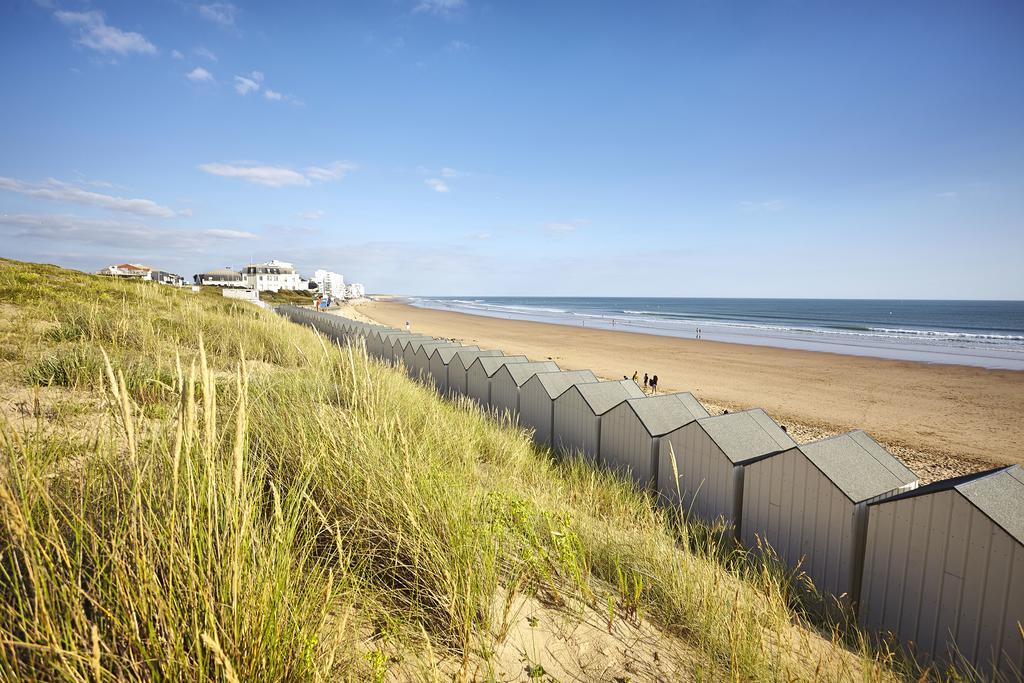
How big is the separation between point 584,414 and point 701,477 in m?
2.36

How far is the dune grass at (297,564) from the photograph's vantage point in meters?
1.86

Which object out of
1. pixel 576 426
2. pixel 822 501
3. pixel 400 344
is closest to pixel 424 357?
pixel 400 344

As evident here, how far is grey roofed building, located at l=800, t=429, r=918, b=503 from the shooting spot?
5090 millimetres

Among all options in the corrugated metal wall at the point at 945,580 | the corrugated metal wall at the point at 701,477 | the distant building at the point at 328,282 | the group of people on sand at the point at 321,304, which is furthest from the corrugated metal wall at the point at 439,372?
the distant building at the point at 328,282

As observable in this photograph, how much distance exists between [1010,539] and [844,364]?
28107 mm

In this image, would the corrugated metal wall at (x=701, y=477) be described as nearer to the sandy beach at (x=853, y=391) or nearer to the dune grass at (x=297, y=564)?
the dune grass at (x=297, y=564)

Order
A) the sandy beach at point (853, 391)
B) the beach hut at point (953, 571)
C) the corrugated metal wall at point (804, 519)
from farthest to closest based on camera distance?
the sandy beach at point (853, 391), the corrugated metal wall at point (804, 519), the beach hut at point (953, 571)

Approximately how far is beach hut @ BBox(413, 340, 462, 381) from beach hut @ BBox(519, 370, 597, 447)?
4.28 metres

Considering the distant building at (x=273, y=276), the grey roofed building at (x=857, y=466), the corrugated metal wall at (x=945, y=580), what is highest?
the distant building at (x=273, y=276)

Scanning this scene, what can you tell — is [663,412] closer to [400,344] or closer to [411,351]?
[411,351]

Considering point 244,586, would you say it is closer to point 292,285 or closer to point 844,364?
point 844,364

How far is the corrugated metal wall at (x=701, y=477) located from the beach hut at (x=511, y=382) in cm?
367

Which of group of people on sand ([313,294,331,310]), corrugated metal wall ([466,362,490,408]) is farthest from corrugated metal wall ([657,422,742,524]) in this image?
group of people on sand ([313,294,331,310])

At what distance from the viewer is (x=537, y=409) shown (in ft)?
30.9
